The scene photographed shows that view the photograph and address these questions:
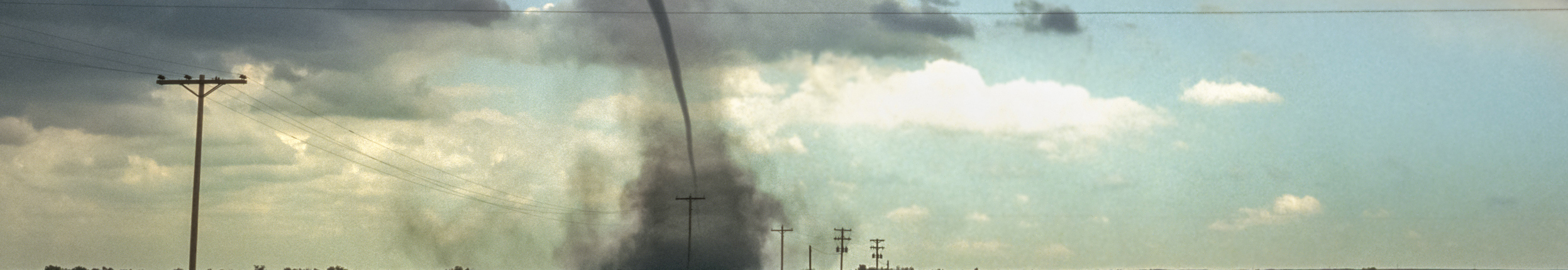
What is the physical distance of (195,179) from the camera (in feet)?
169

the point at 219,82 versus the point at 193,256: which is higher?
the point at 219,82

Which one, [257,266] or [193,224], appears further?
[257,266]

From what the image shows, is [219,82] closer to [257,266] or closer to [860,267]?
[257,266]

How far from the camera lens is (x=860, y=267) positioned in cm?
19488

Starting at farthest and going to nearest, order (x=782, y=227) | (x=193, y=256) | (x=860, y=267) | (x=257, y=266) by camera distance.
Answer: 1. (x=860, y=267)
2. (x=257, y=266)
3. (x=782, y=227)
4. (x=193, y=256)

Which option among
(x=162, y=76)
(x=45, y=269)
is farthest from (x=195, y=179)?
(x=45, y=269)

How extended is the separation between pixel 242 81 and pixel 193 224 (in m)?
6.06

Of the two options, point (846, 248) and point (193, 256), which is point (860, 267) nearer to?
point (846, 248)

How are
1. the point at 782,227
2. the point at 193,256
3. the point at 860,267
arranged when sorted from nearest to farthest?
the point at 193,256
the point at 782,227
the point at 860,267

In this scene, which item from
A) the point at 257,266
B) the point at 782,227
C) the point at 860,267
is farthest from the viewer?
the point at 860,267

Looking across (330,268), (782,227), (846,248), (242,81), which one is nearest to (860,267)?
(846,248)

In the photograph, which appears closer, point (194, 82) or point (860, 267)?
point (194, 82)

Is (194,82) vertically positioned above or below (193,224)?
above

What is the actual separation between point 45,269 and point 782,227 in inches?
3647
